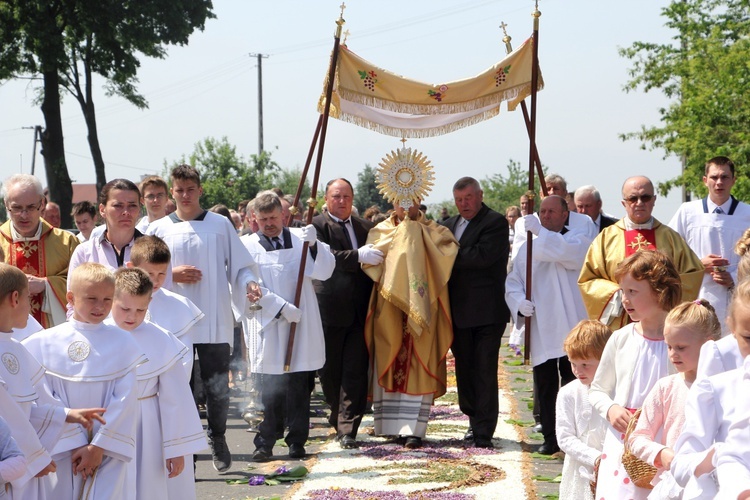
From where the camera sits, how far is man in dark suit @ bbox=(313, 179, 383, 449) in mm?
10008

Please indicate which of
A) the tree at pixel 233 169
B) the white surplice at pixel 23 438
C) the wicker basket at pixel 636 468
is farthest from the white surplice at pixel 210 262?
the tree at pixel 233 169

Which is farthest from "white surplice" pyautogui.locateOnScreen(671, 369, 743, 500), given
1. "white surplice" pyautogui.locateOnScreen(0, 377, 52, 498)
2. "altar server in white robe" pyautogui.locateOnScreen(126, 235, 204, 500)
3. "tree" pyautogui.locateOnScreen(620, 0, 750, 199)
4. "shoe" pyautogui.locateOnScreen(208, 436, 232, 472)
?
"tree" pyautogui.locateOnScreen(620, 0, 750, 199)

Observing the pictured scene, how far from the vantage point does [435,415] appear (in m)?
11.6

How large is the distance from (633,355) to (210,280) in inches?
155

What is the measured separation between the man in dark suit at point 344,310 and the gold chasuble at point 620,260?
2.14 metres

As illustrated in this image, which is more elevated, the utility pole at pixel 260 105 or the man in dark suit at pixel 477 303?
the utility pole at pixel 260 105

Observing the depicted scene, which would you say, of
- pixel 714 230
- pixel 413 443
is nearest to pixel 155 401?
pixel 413 443

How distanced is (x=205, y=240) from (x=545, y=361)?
3.07 metres

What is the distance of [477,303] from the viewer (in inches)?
395

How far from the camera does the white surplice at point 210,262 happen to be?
8742 mm

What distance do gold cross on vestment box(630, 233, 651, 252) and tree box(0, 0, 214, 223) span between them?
26.5m

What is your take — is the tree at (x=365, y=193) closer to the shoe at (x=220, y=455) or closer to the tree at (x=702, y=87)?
the tree at (x=702, y=87)

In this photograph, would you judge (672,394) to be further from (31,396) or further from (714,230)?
(714,230)

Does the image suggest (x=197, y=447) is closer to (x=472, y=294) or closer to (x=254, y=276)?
(x=254, y=276)
